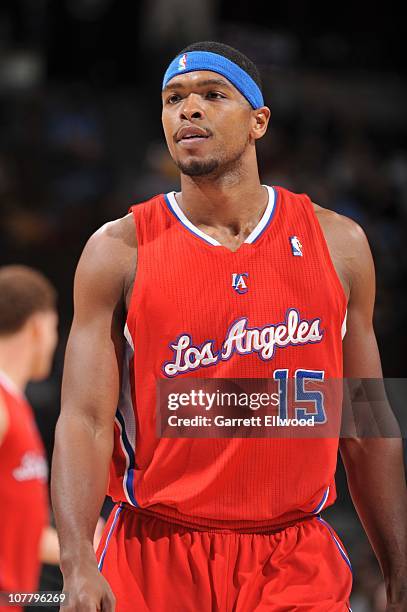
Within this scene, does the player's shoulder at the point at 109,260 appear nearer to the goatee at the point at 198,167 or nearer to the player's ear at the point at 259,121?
the goatee at the point at 198,167

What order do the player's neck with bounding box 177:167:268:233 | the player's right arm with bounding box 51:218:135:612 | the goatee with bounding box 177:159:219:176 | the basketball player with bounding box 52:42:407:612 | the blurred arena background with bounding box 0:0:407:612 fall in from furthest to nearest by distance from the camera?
the blurred arena background with bounding box 0:0:407:612 → the player's neck with bounding box 177:167:268:233 → the goatee with bounding box 177:159:219:176 → the basketball player with bounding box 52:42:407:612 → the player's right arm with bounding box 51:218:135:612

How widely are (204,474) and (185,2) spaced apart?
27.3 ft

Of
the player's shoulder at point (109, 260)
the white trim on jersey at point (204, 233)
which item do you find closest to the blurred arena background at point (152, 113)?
the white trim on jersey at point (204, 233)

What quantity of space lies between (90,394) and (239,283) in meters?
0.54

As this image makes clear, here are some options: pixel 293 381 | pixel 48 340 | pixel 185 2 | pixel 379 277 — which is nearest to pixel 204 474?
pixel 293 381

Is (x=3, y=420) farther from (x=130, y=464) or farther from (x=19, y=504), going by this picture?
(x=130, y=464)

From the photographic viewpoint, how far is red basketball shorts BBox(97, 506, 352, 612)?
9.76 feet

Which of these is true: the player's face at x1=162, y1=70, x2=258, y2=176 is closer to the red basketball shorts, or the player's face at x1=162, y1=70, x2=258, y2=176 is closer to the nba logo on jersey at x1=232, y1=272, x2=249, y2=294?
the nba logo on jersey at x1=232, y1=272, x2=249, y2=294

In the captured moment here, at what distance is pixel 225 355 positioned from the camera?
302 centimetres

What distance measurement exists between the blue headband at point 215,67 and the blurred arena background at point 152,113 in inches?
183

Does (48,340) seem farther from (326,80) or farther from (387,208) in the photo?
(326,80)

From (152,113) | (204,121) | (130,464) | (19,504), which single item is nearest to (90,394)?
(130,464)

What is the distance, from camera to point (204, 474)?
3.03m

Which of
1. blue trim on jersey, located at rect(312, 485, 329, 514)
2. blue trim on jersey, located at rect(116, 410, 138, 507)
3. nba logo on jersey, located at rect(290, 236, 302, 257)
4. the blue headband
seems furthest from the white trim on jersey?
blue trim on jersey, located at rect(312, 485, 329, 514)
